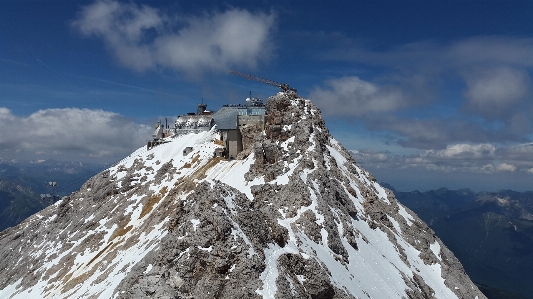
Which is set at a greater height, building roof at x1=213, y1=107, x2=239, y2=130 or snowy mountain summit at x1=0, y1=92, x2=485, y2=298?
building roof at x1=213, y1=107, x2=239, y2=130

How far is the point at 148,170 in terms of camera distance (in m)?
101

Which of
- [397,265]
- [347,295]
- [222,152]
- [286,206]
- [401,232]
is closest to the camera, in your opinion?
[347,295]

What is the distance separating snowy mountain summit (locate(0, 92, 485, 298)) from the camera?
88.8 feet

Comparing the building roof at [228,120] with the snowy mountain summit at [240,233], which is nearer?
the snowy mountain summit at [240,233]

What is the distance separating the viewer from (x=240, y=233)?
93.4ft

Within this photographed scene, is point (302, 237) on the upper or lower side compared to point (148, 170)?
lower

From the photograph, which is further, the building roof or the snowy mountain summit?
the building roof

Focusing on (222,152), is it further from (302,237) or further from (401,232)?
(302,237)

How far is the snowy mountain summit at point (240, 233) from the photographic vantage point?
2708 centimetres

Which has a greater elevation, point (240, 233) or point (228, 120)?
point (228, 120)

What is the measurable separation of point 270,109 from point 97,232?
46.9m

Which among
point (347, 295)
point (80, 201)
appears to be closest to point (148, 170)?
point (80, 201)

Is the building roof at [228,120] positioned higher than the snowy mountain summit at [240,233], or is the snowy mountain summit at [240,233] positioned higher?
the building roof at [228,120]

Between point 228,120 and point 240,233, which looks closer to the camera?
point 240,233
